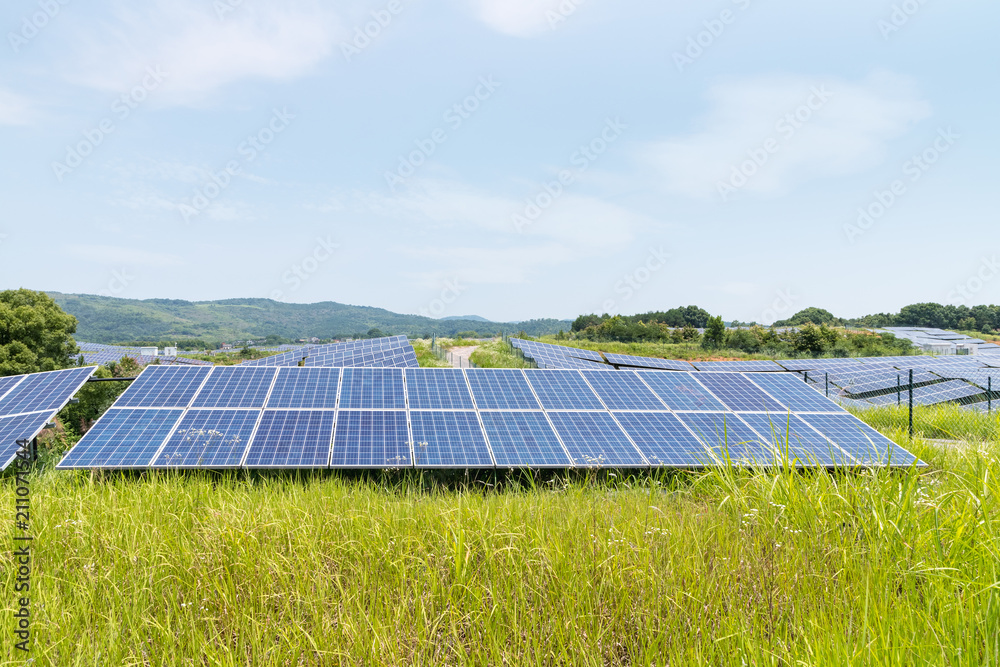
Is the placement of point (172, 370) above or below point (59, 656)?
above

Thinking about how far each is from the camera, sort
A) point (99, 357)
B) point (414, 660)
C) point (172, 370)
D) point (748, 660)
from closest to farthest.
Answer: point (748, 660), point (414, 660), point (172, 370), point (99, 357)

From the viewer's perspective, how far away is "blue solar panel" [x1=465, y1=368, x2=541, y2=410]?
36.2 ft

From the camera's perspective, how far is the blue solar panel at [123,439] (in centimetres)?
808

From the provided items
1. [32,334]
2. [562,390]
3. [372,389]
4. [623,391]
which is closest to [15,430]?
[372,389]

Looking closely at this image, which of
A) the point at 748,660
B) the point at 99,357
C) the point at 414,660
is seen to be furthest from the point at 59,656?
the point at 99,357

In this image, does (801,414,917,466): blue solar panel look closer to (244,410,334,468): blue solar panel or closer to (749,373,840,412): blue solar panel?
(749,373,840,412): blue solar panel

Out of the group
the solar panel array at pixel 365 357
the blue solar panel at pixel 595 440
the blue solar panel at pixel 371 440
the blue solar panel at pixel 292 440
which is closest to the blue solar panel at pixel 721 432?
the blue solar panel at pixel 595 440

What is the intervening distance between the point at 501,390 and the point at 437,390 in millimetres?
1434

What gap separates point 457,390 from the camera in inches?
459

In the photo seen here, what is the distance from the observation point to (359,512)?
18.2ft

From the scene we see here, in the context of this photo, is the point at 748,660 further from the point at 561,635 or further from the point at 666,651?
the point at 561,635

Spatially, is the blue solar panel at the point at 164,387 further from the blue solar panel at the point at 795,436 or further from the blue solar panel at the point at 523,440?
the blue solar panel at the point at 795,436

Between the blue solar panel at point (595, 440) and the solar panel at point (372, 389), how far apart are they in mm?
3280

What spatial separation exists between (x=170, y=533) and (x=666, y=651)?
14.3 feet
